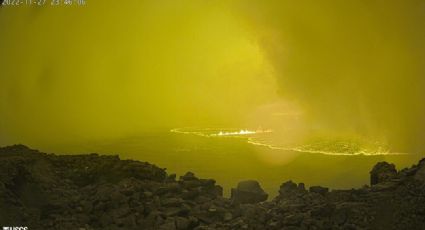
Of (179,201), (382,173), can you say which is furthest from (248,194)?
(382,173)

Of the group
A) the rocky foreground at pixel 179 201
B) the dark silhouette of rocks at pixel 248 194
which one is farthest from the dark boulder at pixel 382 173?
the dark silhouette of rocks at pixel 248 194

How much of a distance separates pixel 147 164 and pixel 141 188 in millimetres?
1663

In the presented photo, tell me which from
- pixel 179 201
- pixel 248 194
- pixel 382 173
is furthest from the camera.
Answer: pixel 382 173

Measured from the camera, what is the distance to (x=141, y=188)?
27.2 ft

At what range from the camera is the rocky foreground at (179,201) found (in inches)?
275

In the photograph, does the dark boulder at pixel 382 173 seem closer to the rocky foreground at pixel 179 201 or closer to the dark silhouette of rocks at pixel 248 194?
the rocky foreground at pixel 179 201

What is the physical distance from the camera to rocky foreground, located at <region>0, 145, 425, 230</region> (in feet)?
22.9

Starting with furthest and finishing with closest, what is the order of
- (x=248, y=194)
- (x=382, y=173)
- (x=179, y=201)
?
(x=382, y=173) → (x=248, y=194) → (x=179, y=201)

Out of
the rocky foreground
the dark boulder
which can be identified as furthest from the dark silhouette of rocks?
the dark boulder

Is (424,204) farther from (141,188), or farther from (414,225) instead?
(141,188)

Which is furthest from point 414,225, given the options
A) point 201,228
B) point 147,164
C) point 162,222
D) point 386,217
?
point 147,164

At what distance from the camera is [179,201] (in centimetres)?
791

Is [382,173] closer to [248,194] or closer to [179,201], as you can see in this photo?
[248,194]

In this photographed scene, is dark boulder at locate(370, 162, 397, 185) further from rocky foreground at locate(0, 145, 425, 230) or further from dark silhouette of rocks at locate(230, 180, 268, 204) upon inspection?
dark silhouette of rocks at locate(230, 180, 268, 204)
